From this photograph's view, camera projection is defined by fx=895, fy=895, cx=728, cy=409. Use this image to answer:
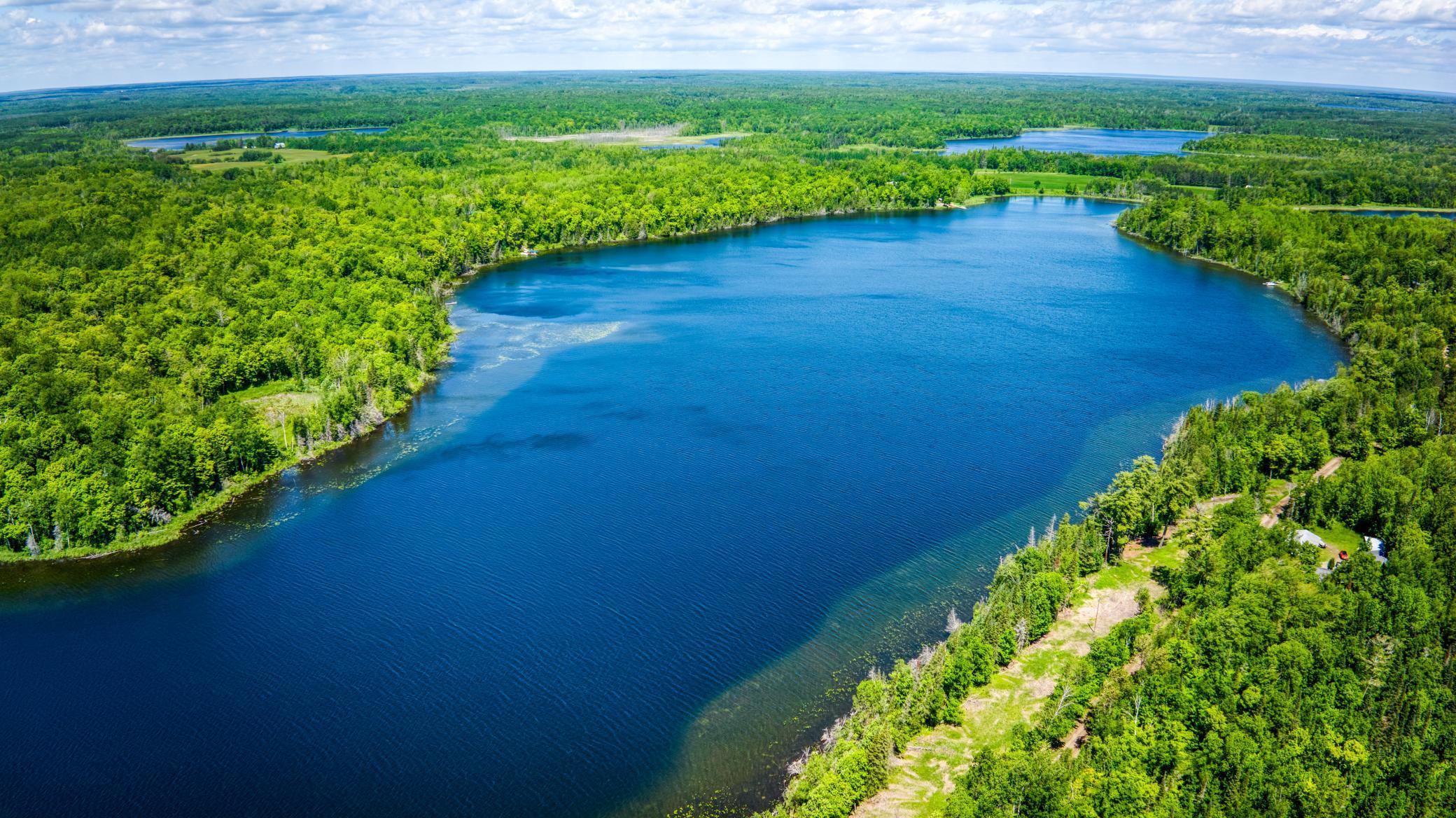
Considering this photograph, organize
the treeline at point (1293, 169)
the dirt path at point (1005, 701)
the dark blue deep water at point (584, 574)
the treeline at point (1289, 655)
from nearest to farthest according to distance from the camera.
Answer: the treeline at point (1289, 655) → the dirt path at point (1005, 701) → the dark blue deep water at point (584, 574) → the treeline at point (1293, 169)

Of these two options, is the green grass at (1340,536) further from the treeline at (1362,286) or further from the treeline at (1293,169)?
the treeline at (1293,169)

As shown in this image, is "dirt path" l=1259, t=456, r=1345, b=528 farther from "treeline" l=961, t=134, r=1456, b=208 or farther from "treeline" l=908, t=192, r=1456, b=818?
"treeline" l=961, t=134, r=1456, b=208

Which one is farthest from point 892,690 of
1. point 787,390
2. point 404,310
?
point 404,310

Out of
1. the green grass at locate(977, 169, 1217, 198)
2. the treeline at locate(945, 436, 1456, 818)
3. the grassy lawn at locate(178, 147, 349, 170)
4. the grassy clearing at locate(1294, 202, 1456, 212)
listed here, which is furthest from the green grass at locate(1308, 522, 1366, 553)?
the grassy lawn at locate(178, 147, 349, 170)

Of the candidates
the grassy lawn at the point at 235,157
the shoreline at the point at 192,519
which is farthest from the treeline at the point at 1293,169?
the shoreline at the point at 192,519

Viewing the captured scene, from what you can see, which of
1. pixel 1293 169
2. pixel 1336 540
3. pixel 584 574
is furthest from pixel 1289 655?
pixel 1293 169

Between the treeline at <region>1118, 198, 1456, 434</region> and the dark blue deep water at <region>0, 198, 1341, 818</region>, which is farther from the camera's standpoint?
the treeline at <region>1118, 198, 1456, 434</region>

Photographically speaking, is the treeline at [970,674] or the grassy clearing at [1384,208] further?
the grassy clearing at [1384,208]
